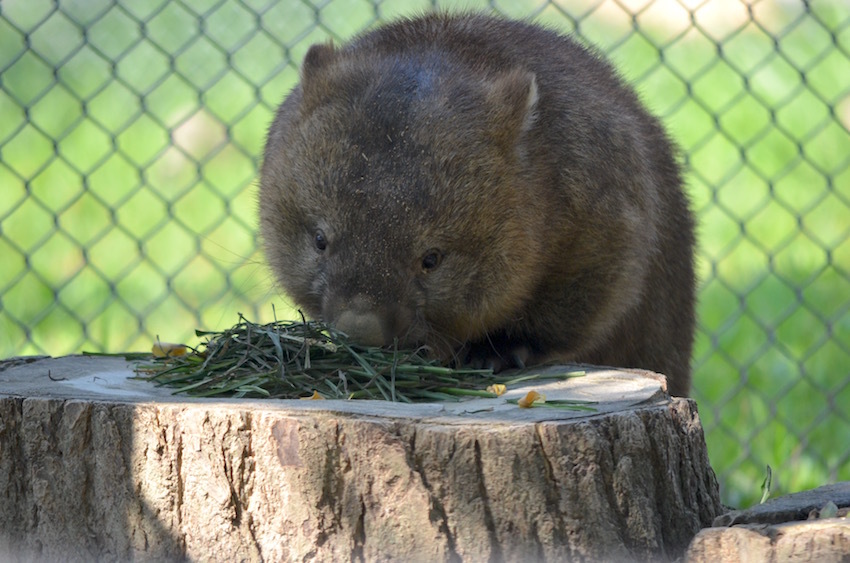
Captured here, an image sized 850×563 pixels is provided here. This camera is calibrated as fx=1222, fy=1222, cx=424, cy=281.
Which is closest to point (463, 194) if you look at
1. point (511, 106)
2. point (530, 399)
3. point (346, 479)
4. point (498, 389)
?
point (511, 106)

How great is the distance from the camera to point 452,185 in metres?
3.72

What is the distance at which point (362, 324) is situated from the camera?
11.6ft

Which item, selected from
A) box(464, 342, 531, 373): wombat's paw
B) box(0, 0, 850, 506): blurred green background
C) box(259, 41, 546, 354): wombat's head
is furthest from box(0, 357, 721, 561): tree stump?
box(0, 0, 850, 506): blurred green background

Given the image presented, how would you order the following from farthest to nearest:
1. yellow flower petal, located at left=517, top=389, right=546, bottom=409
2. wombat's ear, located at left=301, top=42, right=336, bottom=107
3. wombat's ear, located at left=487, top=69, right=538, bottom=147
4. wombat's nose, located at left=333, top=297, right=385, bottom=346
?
wombat's ear, located at left=301, top=42, right=336, bottom=107 → wombat's ear, located at left=487, top=69, right=538, bottom=147 → wombat's nose, located at left=333, top=297, right=385, bottom=346 → yellow flower petal, located at left=517, top=389, right=546, bottom=409

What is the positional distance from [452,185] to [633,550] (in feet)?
4.29

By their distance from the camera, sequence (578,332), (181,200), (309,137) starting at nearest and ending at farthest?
(309,137) → (578,332) → (181,200)

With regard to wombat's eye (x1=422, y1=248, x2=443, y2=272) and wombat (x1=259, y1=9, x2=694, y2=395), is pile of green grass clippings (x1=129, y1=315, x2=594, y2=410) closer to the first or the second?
wombat (x1=259, y1=9, x2=694, y2=395)

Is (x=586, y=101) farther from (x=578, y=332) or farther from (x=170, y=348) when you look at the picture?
(x=170, y=348)

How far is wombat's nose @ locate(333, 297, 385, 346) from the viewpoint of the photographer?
3521mm

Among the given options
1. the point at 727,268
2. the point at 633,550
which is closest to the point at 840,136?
the point at 727,268

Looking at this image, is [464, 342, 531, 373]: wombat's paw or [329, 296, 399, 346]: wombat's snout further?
[464, 342, 531, 373]: wombat's paw

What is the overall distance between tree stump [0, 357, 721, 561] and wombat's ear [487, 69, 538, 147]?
3.66ft

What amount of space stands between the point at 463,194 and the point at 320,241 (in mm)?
468

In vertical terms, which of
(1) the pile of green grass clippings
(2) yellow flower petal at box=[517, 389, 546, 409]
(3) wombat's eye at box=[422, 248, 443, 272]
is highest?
(3) wombat's eye at box=[422, 248, 443, 272]
